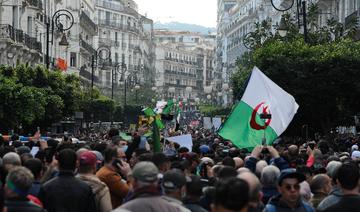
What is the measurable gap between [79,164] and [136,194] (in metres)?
2.57

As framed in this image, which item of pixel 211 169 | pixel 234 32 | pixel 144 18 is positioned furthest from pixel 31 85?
pixel 144 18

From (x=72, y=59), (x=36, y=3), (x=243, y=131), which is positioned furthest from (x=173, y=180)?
(x=72, y=59)

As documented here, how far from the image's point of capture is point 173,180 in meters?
7.93

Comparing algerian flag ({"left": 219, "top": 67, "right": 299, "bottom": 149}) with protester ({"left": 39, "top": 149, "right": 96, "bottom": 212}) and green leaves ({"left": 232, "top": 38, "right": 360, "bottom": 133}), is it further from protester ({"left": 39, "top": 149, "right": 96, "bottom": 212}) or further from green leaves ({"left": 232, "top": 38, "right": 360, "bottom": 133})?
green leaves ({"left": 232, "top": 38, "right": 360, "bottom": 133})

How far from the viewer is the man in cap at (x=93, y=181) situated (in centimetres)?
962

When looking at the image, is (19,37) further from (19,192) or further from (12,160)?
(19,192)

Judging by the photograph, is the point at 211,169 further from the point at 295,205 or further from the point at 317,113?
the point at 317,113

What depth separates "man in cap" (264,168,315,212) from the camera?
847cm

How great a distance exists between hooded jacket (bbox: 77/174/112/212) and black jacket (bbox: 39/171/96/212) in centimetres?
24

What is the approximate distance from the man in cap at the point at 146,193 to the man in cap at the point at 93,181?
2.18 meters

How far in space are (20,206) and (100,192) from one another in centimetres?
182

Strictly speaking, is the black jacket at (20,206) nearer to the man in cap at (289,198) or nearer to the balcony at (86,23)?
the man in cap at (289,198)

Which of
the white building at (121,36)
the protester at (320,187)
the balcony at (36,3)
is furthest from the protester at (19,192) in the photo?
the white building at (121,36)

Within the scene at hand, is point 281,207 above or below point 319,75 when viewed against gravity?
below
